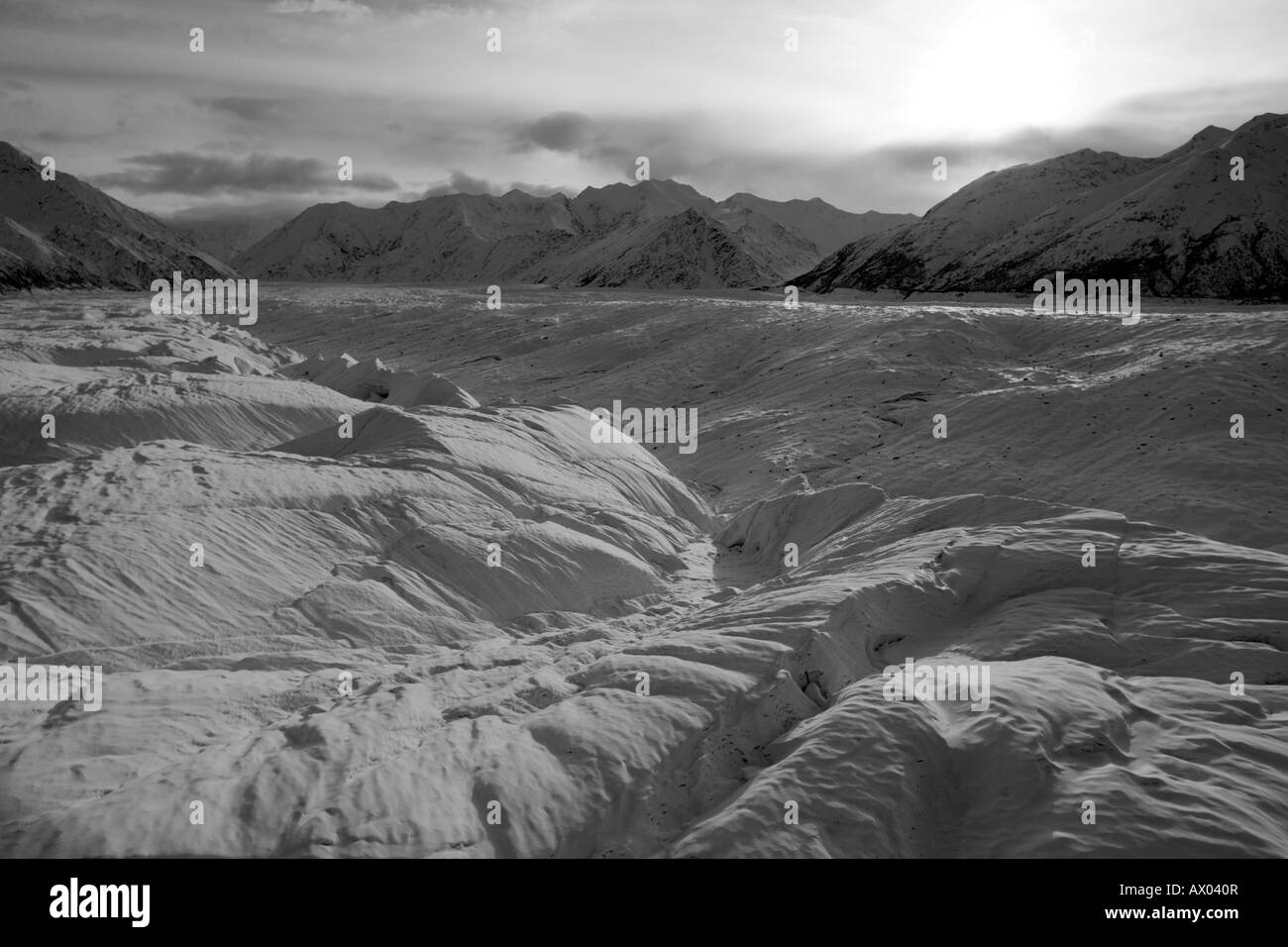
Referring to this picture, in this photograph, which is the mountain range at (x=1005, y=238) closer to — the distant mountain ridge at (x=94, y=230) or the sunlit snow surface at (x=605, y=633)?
the distant mountain ridge at (x=94, y=230)

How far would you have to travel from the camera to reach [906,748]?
5785 millimetres

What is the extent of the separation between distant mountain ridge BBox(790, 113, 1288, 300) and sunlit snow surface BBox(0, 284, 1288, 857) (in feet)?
185

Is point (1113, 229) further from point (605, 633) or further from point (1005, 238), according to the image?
point (605, 633)

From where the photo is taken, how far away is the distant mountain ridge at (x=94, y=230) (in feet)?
532

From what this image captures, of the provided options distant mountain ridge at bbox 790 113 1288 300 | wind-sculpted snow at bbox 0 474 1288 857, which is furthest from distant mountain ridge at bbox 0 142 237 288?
wind-sculpted snow at bbox 0 474 1288 857

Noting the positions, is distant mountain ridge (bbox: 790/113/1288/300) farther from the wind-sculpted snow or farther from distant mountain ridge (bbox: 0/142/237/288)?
distant mountain ridge (bbox: 0/142/237/288)

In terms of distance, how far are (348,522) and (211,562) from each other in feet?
6.41

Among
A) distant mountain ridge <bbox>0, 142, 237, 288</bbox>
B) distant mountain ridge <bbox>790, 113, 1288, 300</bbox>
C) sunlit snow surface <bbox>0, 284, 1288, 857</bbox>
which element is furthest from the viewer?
distant mountain ridge <bbox>0, 142, 237, 288</bbox>

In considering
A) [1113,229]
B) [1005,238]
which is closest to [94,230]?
[1005,238]

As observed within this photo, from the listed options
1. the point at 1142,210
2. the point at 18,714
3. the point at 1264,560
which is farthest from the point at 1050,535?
the point at 1142,210

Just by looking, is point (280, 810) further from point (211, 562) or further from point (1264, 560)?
point (1264, 560)

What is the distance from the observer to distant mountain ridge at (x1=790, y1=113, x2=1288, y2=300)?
7275cm

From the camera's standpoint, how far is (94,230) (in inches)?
6683

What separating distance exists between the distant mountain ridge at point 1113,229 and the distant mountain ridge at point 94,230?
128 metres
